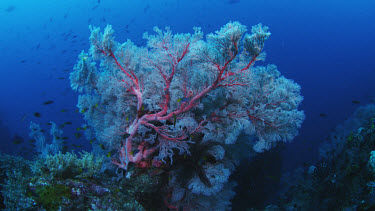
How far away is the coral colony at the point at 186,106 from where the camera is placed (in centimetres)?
415

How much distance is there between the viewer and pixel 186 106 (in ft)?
14.6

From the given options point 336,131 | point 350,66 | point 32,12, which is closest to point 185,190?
point 336,131

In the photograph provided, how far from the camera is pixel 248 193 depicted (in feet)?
32.2

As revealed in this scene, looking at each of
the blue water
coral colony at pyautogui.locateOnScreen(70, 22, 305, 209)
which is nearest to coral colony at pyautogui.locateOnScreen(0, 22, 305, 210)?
coral colony at pyautogui.locateOnScreen(70, 22, 305, 209)

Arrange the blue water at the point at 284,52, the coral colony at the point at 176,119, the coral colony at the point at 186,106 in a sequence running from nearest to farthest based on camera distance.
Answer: the coral colony at the point at 176,119, the coral colony at the point at 186,106, the blue water at the point at 284,52

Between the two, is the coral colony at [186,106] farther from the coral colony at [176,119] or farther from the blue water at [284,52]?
the blue water at [284,52]

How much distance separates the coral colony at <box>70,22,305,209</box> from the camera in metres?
4.15

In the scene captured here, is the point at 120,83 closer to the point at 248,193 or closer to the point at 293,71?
the point at 248,193

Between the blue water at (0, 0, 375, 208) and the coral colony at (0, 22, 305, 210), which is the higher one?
the blue water at (0, 0, 375, 208)

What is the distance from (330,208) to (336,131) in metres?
4.94

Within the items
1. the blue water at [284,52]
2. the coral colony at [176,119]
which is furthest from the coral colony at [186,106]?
the blue water at [284,52]

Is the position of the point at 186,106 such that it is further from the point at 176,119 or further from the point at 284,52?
the point at 284,52

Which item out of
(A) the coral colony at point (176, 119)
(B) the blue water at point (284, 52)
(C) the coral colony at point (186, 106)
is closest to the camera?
(A) the coral colony at point (176, 119)

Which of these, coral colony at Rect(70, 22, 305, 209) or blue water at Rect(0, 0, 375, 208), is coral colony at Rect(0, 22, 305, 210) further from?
blue water at Rect(0, 0, 375, 208)
